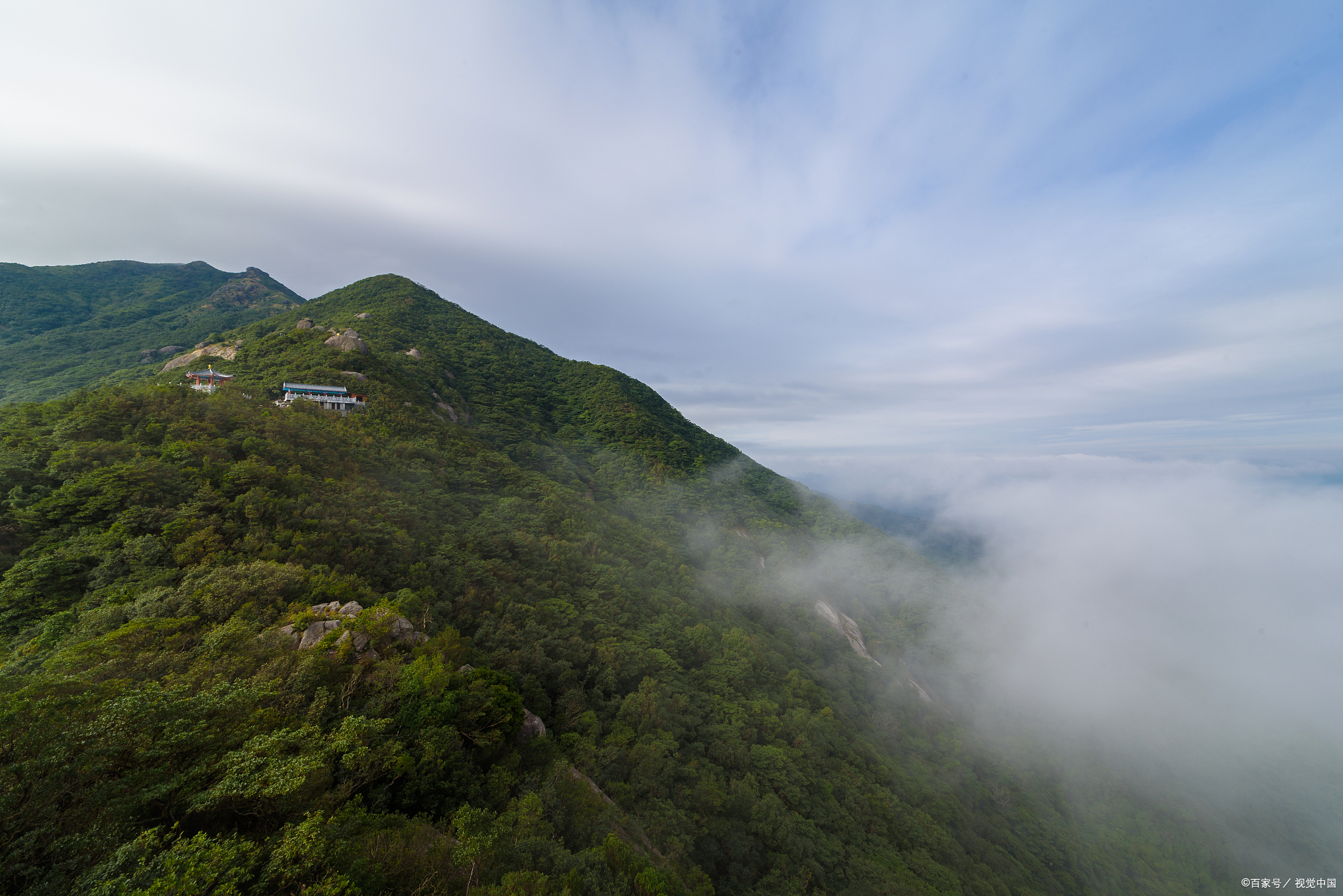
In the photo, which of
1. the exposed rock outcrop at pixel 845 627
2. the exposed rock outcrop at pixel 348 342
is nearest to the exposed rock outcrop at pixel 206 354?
the exposed rock outcrop at pixel 348 342

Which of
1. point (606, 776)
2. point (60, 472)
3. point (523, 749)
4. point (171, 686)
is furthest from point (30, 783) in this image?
point (60, 472)

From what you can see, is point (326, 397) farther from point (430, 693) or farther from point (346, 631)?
point (430, 693)

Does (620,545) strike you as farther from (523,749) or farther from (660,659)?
(523,749)

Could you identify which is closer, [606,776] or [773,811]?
[606,776]

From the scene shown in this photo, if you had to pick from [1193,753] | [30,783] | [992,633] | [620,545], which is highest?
[30,783]

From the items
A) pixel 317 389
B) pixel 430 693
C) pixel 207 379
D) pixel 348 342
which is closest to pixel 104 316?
pixel 348 342

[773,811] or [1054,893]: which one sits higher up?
[773,811]
